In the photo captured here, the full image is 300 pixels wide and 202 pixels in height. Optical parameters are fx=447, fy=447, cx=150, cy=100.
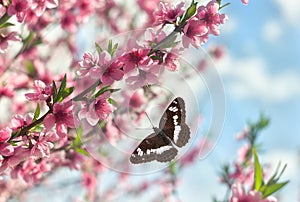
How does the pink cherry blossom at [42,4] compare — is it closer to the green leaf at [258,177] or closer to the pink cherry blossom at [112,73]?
the pink cherry blossom at [112,73]

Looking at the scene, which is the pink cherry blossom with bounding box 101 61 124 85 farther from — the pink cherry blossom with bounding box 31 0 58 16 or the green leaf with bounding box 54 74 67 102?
the pink cherry blossom with bounding box 31 0 58 16

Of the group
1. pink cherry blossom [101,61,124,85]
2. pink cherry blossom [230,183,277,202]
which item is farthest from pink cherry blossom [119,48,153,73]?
pink cherry blossom [230,183,277,202]

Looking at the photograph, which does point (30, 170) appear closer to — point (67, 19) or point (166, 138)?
point (166, 138)

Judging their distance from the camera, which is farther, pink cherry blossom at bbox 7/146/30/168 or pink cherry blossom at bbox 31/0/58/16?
pink cherry blossom at bbox 31/0/58/16

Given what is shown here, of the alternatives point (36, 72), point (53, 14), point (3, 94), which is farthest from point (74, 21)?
point (3, 94)

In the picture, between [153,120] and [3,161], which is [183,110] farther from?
[3,161]

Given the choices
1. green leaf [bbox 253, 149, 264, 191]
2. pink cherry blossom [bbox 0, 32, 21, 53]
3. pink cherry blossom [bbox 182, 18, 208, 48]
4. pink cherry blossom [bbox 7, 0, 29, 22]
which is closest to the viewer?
pink cherry blossom [bbox 182, 18, 208, 48]

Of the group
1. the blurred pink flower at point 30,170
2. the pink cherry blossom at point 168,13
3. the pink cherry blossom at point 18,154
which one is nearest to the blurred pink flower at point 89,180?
the blurred pink flower at point 30,170
